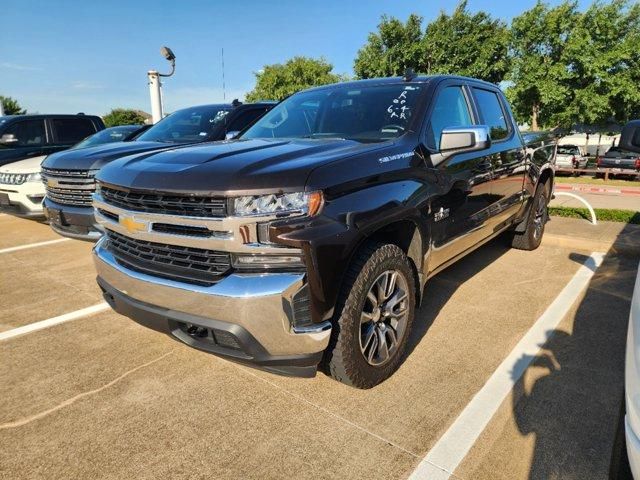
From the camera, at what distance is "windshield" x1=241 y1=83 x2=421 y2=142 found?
3054 mm

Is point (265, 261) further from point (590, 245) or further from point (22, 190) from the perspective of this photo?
point (22, 190)

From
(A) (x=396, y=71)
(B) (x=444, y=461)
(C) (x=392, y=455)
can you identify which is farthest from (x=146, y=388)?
(A) (x=396, y=71)

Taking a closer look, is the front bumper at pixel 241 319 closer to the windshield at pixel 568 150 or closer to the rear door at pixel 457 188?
the rear door at pixel 457 188

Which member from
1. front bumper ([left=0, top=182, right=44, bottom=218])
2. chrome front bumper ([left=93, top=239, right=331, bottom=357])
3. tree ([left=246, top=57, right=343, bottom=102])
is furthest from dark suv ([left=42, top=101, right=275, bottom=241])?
tree ([left=246, top=57, right=343, bottom=102])

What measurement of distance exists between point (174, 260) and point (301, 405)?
1.08m

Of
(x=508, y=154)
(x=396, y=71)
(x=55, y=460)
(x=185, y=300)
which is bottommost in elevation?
(x=55, y=460)

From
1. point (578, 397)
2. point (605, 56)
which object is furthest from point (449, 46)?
point (578, 397)

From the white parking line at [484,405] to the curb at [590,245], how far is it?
1769mm

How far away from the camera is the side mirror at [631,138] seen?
2.44 m

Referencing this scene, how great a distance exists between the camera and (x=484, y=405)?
249 centimetres

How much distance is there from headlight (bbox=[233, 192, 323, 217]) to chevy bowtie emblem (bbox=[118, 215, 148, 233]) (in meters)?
0.62

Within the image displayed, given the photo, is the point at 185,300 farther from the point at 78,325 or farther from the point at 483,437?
the point at 78,325

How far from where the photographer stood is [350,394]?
2623 millimetres

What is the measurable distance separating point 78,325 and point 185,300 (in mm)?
1904
